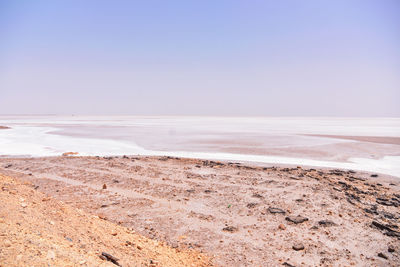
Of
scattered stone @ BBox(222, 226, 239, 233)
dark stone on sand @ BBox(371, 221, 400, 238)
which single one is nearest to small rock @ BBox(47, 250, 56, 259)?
scattered stone @ BBox(222, 226, 239, 233)

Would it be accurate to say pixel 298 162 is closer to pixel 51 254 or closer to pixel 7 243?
pixel 51 254

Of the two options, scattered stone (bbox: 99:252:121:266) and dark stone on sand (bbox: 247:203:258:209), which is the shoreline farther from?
scattered stone (bbox: 99:252:121:266)

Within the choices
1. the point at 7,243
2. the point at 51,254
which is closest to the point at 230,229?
the point at 51,254

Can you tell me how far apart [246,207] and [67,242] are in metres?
4.02

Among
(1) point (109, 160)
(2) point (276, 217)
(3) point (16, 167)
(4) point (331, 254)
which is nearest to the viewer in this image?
(4) point (331, 254)

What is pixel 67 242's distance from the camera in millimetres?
3797

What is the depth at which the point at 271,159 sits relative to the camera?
1340 cm

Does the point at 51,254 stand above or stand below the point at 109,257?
above

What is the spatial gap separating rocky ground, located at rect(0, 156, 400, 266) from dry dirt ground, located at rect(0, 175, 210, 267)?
569mm

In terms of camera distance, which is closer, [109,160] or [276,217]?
[276,217]

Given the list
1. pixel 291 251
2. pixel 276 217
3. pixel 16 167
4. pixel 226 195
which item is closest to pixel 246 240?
pixel 291 251

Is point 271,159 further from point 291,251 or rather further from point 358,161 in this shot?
point 291,251

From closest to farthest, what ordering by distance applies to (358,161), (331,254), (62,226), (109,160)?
(62,226), (331,254), (109,160), (358,161)

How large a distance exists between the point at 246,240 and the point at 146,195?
10.6 ft
